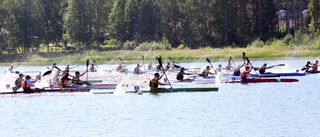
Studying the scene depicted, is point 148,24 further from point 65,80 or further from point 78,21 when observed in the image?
point 65,80

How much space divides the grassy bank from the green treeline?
4.91 metres

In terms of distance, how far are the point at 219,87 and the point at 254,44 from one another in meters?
42.0

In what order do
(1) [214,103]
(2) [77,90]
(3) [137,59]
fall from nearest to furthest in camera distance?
(1) [214,103]
(2) [77,90]
(3) [137,59]

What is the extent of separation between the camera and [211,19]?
9562 centimetres

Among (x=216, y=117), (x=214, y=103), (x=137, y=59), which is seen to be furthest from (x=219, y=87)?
(x=137, y=59)

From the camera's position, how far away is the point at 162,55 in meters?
80.6

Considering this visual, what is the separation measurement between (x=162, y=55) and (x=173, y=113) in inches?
1919

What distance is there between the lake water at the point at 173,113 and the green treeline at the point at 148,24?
50.8 m

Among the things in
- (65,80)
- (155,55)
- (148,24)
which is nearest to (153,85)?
(65,80)

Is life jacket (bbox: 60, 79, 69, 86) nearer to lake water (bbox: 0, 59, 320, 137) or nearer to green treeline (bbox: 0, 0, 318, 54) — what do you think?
lake water (bbox: 0, 59, 320, 137)

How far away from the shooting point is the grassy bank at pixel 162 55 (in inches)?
2931

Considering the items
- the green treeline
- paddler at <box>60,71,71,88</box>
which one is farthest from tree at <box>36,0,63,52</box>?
paddler at <box>60,71,71,88</box>

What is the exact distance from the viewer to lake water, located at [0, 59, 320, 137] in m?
27.3

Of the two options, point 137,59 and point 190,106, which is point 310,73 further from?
point 137,59
